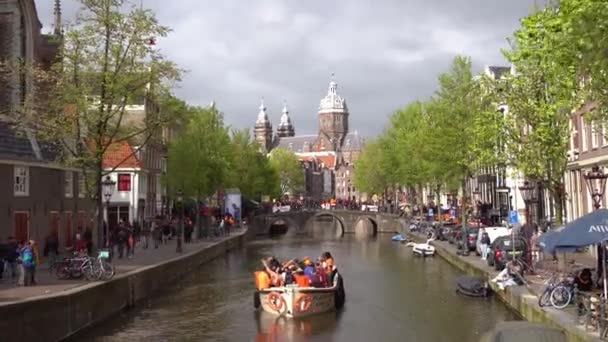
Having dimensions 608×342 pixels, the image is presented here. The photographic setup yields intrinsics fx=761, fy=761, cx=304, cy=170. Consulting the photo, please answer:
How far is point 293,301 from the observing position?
28.7 m

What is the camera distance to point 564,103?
94.1ft

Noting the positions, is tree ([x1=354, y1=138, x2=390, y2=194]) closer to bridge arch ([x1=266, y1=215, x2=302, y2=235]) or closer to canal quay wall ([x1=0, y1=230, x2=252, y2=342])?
bridge arch ([x1=266, y1=215, x2=302, y2=235])

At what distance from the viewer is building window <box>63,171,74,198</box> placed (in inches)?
1649

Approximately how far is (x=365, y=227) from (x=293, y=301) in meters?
79.3

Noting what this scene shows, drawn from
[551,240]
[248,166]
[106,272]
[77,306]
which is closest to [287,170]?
[248,166]

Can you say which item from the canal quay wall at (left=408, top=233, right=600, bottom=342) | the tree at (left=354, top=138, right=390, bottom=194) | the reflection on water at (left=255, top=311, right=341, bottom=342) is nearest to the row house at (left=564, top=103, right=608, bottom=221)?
the canal quay wall at (left=408, top=233, right=600, bottom=342)

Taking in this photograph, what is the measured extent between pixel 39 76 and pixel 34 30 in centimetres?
943

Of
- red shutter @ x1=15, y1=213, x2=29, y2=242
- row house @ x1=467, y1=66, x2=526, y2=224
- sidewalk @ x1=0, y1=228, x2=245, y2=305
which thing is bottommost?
sidewalk @ x1=0, y1=228, x2=245, y2=305

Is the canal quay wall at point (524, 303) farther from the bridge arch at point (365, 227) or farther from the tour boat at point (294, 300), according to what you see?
the bridge arch at point (365, 227)

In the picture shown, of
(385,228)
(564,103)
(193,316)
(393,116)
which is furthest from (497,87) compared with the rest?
(385,228)

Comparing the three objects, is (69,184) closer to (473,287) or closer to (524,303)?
(473,287)

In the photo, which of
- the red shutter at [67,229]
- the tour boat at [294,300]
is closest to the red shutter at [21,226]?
the red shutter at [67,229]

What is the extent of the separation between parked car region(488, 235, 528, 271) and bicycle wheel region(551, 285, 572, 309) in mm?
9328

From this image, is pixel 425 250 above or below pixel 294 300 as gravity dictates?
above
